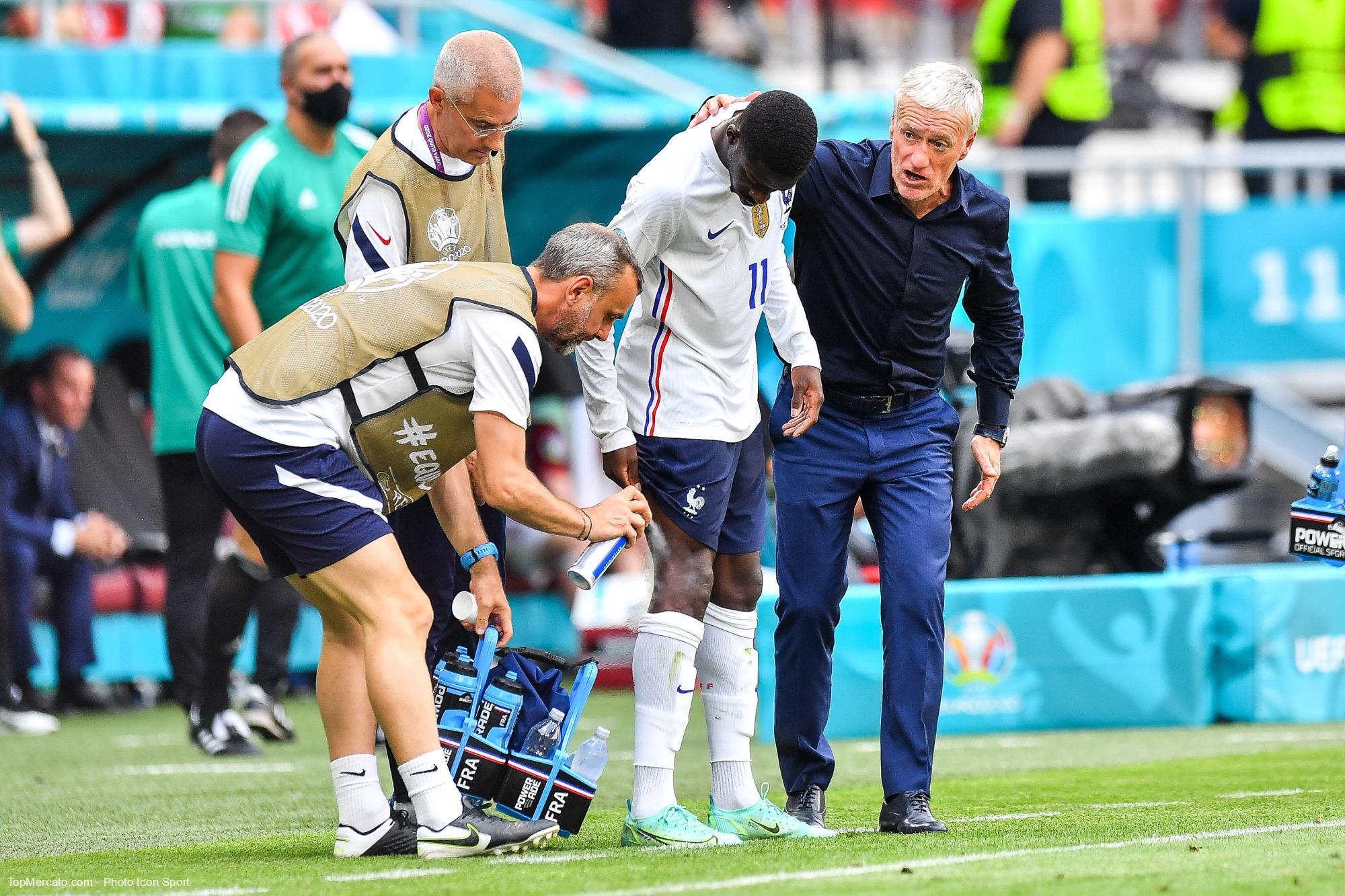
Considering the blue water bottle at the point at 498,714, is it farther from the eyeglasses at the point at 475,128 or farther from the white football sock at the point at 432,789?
the eyeglasses at the point at 475,128

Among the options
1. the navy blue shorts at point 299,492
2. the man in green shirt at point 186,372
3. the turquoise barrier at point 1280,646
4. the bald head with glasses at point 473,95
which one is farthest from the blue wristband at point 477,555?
the turquoise barrier at point 1280,646

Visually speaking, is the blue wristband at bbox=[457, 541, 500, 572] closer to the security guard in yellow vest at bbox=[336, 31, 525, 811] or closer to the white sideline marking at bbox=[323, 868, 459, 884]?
the security guard in yellow vest at bbox=[336, 31, 525, 811]

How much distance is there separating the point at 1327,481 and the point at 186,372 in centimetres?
458

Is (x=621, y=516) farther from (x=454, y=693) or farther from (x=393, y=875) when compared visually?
(x=393, y=875)

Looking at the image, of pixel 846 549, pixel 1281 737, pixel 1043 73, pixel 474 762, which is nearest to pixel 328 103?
pixel 846 549

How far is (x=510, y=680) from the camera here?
213 inches

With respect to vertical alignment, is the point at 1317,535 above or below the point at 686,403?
below

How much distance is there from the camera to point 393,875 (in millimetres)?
4730

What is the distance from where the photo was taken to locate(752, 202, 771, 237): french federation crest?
539cm

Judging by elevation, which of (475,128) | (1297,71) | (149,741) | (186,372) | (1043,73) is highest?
(1297,71)

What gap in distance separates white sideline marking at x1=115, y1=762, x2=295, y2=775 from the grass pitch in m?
0.02

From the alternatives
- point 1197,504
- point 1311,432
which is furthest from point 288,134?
point 1311,432

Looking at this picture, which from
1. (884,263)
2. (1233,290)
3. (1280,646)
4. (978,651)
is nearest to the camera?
(884,263)

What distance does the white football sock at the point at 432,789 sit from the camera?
497 centimetres
